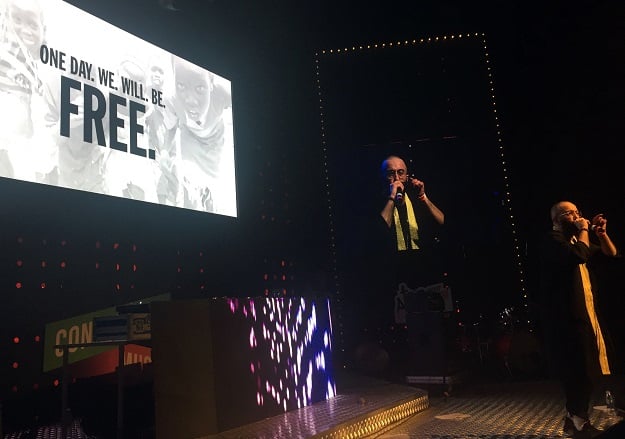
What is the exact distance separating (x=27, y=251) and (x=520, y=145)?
14.2 ft

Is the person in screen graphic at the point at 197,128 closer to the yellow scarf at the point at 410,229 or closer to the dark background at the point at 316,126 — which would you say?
the dark background at the point at 316,126

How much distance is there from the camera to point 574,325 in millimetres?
2371

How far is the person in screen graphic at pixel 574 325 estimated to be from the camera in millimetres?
2354

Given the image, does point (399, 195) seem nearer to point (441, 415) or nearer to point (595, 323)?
point (441, 415)

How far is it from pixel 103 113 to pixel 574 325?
2789 millimetres

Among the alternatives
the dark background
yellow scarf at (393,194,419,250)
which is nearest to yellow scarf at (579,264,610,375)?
the dark background

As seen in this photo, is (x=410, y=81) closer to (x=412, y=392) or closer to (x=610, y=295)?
(x=610, y=295)

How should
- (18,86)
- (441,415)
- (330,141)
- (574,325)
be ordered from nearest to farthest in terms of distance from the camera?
(574,325)
(18,86)
(441,415)
(330,141)

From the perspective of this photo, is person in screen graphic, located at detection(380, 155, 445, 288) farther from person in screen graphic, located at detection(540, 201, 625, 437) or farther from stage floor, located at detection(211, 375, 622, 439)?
person in screen graphic, located at detection(540, 201, 625, 437)

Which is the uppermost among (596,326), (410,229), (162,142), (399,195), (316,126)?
(316,126)

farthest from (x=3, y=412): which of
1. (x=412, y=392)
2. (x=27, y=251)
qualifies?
(x=412, y=392)

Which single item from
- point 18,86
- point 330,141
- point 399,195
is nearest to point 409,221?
point 399,195

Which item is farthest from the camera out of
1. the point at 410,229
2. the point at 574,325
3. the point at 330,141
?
the point at 330,141

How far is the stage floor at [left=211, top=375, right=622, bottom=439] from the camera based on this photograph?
2.38 metres
